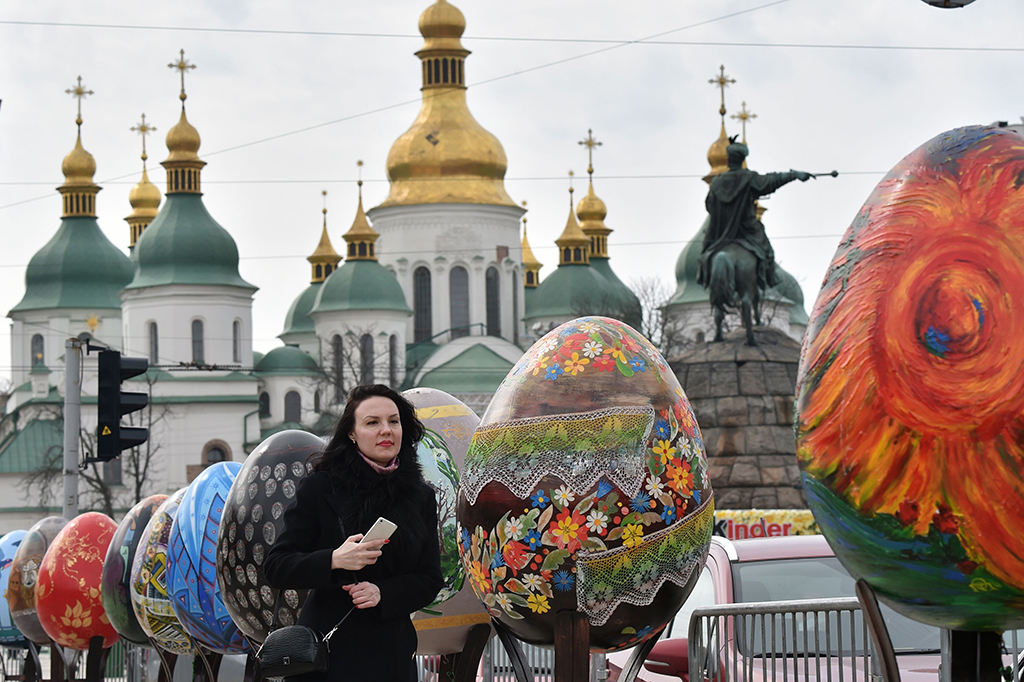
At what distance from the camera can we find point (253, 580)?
21.6 ft

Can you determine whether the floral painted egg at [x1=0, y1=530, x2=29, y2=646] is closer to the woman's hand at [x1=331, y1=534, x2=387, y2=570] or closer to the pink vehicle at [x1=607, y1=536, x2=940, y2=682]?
the pink vehicle at [x1=607, y1=536, x2=940, y2=682]

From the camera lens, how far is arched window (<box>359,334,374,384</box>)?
64562 mm

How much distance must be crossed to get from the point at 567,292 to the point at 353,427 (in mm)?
65885

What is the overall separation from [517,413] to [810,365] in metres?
1.59

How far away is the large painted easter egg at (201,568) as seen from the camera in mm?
7375

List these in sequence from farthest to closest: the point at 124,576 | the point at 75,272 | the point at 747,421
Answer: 1. the point at 75,272
2. the point at 747,421
3. the point at 124,576

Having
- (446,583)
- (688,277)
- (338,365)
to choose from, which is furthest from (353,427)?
(688,277)

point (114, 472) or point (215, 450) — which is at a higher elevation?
point (215, 450)

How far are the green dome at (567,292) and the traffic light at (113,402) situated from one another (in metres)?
55.4

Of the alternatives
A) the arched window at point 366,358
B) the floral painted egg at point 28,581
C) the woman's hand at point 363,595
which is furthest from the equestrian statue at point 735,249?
the arched window at point 366,358

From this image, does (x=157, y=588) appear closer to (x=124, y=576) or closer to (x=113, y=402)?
(x=124, y=576)

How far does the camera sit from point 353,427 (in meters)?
4.90

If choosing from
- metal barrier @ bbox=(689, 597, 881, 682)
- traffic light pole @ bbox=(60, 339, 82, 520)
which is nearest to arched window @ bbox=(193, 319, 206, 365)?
traffic light pole @ bbox=(60, 339, 82, 520)

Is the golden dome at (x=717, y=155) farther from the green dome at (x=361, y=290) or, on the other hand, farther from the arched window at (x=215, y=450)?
the arched window at (x=215, y=450)
